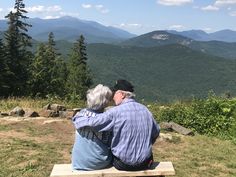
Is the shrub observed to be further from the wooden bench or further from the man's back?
the man's back

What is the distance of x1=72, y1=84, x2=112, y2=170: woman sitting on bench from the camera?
17.4 feet

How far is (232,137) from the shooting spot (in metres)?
12.0

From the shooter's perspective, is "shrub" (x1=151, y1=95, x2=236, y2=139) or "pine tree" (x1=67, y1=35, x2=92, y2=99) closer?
"shrub" (x1=151, y1=95, x2=236, y2=139)

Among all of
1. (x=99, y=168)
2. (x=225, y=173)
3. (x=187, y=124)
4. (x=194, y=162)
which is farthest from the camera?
(x=187, y=124)

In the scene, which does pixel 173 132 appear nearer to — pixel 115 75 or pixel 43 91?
pixel 43 91

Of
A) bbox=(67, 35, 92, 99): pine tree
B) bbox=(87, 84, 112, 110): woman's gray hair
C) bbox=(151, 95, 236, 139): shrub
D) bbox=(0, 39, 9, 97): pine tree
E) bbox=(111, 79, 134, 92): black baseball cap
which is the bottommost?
bbox=(67, 35, 92, 99): pine tree

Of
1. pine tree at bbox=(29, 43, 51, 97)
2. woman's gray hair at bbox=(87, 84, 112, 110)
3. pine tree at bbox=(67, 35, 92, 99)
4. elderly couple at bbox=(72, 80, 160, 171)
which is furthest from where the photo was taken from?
pine tree at bbox=(67, 35, 92, 99)

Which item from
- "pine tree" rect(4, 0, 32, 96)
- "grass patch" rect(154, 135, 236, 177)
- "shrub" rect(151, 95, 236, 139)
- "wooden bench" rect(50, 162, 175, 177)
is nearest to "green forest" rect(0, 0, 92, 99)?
"pine tree" rect(4, 0, 32, 96)

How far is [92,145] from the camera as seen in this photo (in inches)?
216

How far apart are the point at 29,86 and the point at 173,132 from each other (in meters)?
32.9

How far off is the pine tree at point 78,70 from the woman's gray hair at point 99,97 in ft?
184

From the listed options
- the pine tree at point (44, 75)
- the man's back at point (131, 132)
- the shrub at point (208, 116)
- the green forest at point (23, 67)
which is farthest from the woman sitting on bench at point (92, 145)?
the pine tree at point (44, 75)

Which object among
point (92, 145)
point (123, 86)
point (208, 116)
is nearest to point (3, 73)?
point (208, 116)

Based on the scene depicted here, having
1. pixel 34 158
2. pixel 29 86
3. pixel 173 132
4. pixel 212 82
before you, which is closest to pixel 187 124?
pixel 173 132
